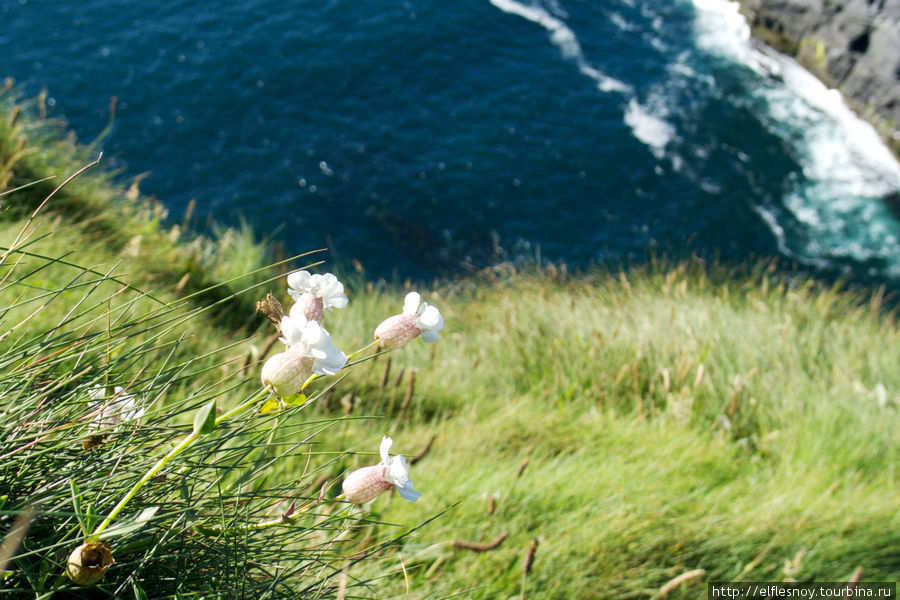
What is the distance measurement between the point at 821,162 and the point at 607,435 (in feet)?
49.8

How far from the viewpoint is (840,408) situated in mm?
4574

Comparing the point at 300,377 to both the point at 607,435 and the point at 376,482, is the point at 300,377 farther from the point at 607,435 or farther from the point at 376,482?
the point at 607,435

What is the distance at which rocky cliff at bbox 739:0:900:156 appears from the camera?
17.4 metres

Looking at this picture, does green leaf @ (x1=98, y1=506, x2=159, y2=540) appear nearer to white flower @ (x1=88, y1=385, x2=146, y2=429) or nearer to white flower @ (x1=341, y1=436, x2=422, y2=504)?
white flower @ (x1=88, y1=385, x2=146, y2=429)

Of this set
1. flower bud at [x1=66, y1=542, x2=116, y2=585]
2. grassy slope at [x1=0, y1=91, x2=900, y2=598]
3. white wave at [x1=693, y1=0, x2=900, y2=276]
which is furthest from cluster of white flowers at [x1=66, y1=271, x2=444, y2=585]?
white wave at [x1=693, y1=0, x2=900, y2=276]

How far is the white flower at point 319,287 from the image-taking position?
1.56 metres

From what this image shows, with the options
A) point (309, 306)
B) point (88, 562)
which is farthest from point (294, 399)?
point (88, 562)

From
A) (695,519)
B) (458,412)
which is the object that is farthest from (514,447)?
→ (695,519)

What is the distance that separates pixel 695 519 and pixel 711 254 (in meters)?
11.5

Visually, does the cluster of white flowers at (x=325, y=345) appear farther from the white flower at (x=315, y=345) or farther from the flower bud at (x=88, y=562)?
the flower bud at (x=88, y=562)

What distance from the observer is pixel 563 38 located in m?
18.4

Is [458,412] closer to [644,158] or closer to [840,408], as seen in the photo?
[840,408]

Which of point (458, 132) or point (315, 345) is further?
point (458, 132)

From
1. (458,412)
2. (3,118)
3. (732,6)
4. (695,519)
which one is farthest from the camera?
(732,6)
